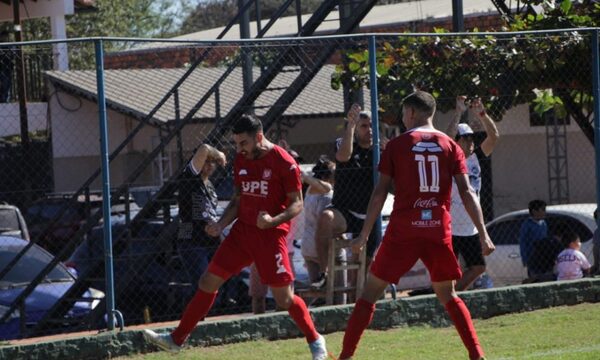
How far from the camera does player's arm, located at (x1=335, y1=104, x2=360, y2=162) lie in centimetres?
1110

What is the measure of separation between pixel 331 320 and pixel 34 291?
3541 millimetres

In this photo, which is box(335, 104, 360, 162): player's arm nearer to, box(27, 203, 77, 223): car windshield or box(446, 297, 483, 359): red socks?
box(446, 297, 483, 359): red socks

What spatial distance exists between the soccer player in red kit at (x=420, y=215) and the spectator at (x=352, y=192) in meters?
3.06

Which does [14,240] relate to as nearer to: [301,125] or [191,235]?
[191,235]

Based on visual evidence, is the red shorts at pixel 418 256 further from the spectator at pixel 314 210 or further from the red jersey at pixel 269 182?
the spectator at pixel 314 210

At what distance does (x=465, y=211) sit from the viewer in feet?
37.1

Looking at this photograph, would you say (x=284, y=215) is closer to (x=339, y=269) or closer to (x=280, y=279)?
(x=280, y=279)

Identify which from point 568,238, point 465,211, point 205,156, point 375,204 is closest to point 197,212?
point 205,156

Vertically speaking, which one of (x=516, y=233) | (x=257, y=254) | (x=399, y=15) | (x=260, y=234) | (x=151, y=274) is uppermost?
(x=399, y=15)

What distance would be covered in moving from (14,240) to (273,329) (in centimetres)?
421

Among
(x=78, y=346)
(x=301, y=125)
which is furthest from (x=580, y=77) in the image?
(x=301, y=125)

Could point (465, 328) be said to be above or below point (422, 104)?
below

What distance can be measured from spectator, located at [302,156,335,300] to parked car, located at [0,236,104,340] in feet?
7.12

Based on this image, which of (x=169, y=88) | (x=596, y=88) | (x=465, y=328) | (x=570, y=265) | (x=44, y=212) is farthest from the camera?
(x=169, y=88)
